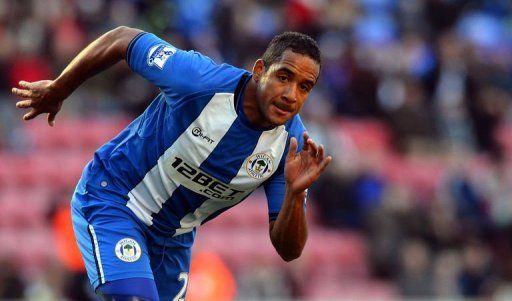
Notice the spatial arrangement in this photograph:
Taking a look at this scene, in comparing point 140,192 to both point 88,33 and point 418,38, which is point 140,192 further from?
point 418,38

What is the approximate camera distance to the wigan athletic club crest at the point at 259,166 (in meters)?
6.98

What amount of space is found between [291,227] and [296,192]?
0.27 m

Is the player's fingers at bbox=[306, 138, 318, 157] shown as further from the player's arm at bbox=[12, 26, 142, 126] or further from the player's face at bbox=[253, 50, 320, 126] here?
the player's arm at bbox=[12, 26, 142, 126]

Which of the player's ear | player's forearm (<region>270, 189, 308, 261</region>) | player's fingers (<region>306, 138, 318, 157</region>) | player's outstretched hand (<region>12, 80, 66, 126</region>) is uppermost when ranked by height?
the player's ear

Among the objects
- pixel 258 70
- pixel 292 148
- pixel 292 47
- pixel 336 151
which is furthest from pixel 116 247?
pixel 336 151

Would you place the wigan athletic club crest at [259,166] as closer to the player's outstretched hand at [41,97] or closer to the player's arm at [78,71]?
the player's arm at [78,71]

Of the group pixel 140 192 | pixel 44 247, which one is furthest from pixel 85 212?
pixel 44 247

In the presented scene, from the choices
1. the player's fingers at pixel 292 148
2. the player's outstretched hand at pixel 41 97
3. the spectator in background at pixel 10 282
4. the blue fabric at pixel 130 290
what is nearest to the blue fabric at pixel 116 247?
the blue fabric at pixel 130 290

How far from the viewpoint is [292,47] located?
6.68m

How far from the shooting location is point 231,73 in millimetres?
6941

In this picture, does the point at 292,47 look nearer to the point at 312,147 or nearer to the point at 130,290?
the point at 312,147

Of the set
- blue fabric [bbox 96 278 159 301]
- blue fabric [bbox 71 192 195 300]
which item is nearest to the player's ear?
blue fabric [bbox 71 192 195 300]

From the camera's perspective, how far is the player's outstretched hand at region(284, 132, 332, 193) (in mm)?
6594

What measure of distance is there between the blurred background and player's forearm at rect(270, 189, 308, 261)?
5.30m
